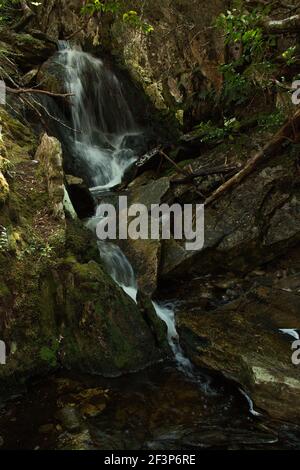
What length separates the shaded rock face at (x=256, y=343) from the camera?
448 cm

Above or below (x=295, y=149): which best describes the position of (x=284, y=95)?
above

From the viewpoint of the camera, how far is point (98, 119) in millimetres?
11664

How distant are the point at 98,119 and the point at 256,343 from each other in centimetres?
837

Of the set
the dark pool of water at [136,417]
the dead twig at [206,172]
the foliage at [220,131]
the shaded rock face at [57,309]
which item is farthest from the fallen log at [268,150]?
the dark pool of water at [136,417]

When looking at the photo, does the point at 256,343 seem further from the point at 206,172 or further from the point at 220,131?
the point at 220,131

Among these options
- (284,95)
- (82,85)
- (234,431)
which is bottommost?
(234,431)

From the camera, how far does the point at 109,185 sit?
10.4 meters

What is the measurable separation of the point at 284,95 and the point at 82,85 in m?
6.05

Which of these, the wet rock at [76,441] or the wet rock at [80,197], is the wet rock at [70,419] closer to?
→ the wet rock at [76,441]

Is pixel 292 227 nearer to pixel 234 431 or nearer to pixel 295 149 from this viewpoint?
pixel 295 149

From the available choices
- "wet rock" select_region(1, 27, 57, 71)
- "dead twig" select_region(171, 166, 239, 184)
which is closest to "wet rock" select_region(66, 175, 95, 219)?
"dead twig" select_region(171, 166, 239, 184)

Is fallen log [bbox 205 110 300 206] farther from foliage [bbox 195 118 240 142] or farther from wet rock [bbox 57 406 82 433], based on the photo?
wet rock [bbox 57 406 82 433]

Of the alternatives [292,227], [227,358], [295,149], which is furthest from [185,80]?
[227,358]

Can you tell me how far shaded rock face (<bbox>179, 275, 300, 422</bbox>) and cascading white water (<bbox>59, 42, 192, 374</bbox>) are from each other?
16.4 feet
